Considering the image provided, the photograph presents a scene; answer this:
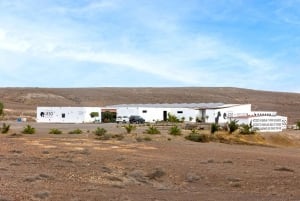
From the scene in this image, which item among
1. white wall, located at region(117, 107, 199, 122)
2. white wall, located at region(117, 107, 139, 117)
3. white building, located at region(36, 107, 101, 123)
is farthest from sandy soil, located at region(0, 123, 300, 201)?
white wall, located at region(117, 107, 199, 122)

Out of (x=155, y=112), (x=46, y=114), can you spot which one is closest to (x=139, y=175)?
(x=155, y=112)

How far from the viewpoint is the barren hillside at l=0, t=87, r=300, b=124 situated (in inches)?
6245

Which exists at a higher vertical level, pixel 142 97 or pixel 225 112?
pixel 142 97

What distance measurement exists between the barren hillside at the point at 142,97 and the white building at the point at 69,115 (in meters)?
49.3

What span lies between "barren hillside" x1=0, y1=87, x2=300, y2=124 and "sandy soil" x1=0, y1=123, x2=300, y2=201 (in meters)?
118

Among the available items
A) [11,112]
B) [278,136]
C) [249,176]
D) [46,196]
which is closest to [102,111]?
[11,112]

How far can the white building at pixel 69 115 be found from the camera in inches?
3738

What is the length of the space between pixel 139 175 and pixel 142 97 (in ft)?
497

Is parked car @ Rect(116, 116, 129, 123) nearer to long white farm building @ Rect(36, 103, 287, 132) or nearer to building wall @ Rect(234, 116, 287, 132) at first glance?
long white farm building @ Rect(36, 103, 287, 132)

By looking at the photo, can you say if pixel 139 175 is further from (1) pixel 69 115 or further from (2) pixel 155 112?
(2) pixel 155 112

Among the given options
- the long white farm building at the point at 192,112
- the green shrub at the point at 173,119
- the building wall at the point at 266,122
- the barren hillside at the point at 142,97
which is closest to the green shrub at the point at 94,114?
the long white farm building at the point at 192,112

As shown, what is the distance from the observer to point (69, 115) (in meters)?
96.0

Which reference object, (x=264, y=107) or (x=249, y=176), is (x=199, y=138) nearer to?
(x=249, y=176)

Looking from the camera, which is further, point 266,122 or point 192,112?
point 192,112
